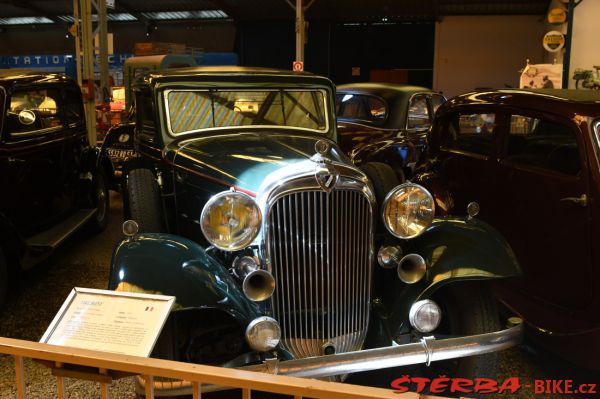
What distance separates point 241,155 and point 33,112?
236cm

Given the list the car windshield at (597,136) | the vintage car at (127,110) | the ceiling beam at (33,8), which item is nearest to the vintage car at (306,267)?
the car windshield at (597,136)

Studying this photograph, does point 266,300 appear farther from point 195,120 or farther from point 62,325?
point 195,120

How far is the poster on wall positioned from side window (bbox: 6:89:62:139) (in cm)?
763

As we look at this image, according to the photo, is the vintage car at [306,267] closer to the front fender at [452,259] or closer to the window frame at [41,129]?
the front fender at [452,259]

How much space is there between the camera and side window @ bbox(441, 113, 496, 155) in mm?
4034

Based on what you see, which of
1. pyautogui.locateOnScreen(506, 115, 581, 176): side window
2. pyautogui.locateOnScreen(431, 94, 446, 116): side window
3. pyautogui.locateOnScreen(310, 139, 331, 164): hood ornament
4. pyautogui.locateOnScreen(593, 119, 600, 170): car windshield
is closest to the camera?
pyautogui.locateOnScreen(310, 139, 331, 164): hood ornament

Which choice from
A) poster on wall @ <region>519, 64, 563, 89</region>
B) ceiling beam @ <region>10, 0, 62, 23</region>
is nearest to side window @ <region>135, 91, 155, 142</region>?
poster on wall @ <region>519, 64, 563, 89</region>

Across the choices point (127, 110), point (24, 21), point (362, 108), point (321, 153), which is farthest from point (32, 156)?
point (24, 21)

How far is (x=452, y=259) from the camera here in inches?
110

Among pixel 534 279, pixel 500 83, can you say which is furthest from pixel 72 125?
pixel 500 83

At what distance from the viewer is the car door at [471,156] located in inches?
151

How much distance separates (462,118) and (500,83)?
14.4 metres

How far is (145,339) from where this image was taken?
6.17ft

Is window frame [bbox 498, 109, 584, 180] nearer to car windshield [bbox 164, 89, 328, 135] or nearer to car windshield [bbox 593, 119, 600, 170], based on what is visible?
car windshield [bbox 593, 119, 600, 170]
